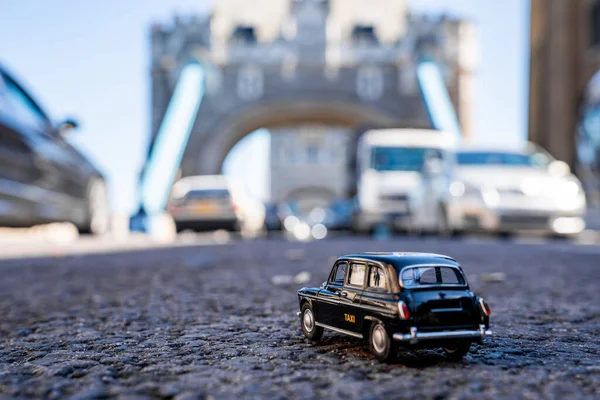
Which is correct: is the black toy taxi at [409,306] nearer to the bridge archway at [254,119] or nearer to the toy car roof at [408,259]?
the toy car roof at [408,259]

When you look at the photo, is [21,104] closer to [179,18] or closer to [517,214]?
[517,214]

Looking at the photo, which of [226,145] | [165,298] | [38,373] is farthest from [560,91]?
[38,373]

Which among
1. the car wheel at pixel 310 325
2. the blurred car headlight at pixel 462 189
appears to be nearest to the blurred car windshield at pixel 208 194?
the blurred car headlight at pixel 462 189

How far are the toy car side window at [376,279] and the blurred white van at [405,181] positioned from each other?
31.8ft

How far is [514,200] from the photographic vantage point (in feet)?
34.2

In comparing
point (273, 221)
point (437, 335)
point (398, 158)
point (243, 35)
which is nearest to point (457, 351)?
point (437, 335)

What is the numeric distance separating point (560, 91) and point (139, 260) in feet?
65.7

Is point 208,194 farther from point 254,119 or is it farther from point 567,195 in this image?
point 254,119

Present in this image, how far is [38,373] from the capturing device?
2.21 m

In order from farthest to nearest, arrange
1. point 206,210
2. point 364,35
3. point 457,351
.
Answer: point 364,35, point 206,210, point 457,351

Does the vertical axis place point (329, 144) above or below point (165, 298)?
above

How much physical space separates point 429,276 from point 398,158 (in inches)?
562

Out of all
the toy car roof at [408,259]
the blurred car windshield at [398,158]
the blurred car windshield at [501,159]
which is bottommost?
the toy car roof at [408,259]

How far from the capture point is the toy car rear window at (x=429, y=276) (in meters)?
2.11
